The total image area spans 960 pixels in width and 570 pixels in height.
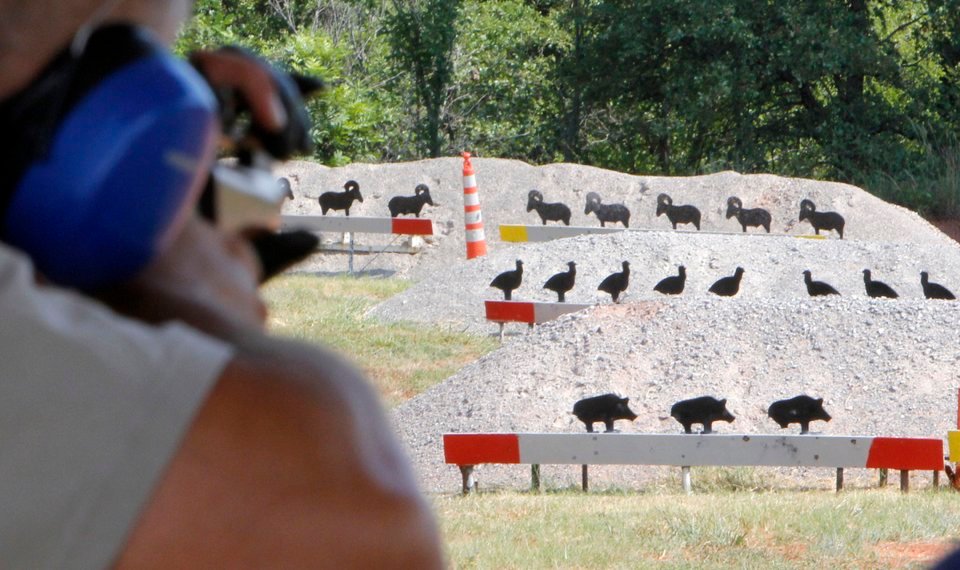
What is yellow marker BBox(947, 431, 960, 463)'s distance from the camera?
23.4ft

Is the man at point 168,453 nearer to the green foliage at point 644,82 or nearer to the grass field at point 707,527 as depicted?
the grass field at point 707,527

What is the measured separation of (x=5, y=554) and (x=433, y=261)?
17667mm

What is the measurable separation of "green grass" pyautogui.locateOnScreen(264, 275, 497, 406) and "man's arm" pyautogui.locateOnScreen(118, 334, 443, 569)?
895 centimetres

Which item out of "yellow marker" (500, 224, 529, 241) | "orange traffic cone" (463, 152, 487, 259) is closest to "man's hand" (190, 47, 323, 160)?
"orange traffic cone" (463, 152, 487, 259)

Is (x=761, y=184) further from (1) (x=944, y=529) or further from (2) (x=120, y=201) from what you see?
(2) (x=120, y=201)

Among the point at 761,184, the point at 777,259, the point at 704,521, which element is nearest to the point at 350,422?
the point at 704,521

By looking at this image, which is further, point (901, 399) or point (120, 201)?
point (901, 399)

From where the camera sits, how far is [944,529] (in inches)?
223

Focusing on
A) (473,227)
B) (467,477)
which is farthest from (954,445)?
(473,227)

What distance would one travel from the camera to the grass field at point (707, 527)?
5.23m

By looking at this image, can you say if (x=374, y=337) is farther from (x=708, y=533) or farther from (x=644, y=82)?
(x=644, y=82)

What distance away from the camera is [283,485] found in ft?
2.92

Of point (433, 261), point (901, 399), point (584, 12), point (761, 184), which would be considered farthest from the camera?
point (584, 12)

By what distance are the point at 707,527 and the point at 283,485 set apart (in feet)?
16.1
